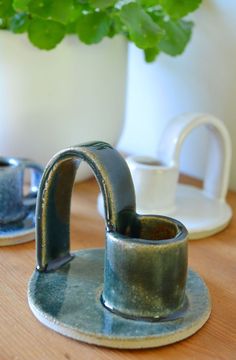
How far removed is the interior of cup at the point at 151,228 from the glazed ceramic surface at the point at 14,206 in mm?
168

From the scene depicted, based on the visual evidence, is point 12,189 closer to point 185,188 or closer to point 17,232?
point 17,232

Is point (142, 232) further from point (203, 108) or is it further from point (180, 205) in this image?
point (203, 108)

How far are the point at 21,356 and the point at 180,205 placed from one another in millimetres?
348

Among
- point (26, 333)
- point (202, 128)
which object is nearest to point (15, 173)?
point (26, 333)

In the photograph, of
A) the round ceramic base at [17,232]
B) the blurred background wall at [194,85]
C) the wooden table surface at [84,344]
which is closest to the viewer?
the wooden table surface at [84,344]

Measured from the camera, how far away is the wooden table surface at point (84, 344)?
0.36 m

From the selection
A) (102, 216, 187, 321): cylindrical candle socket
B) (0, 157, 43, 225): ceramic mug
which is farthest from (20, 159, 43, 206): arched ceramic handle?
(102, 216, 187, 321): cylindrical candle socket

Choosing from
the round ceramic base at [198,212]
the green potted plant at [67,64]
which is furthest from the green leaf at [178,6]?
the round ceramic base at [198,212]

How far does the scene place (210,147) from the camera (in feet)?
2.34

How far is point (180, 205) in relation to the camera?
25.8 inches

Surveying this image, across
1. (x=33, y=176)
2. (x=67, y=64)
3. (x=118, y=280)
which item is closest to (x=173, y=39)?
(x=67, y=64)

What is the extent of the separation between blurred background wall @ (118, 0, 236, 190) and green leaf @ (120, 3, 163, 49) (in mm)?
227

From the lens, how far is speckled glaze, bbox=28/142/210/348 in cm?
38

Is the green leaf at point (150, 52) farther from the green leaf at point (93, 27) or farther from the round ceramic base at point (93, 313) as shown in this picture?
the round ceramic base at point (93, 313)
